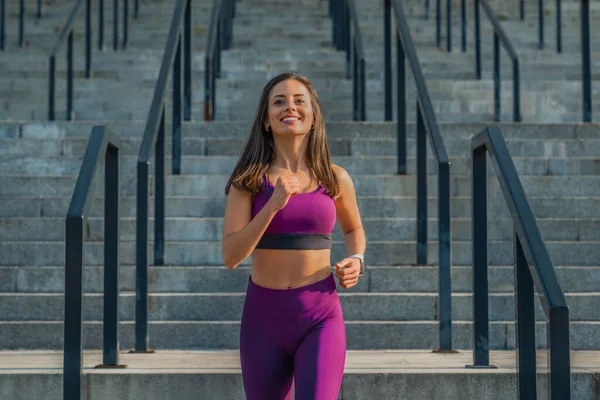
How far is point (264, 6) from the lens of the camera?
12.8 meters

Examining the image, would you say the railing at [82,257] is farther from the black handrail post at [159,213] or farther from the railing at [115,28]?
the railing at [115,28]

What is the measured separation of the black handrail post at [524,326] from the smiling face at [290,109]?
0.93m

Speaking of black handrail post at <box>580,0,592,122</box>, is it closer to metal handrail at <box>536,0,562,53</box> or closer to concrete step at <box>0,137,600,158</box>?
concrete step at <box>0,137,600,158</box>

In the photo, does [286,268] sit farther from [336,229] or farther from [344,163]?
[344,163]

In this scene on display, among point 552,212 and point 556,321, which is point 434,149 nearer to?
point 552,212

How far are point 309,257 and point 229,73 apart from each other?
6806 mm

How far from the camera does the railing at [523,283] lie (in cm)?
337

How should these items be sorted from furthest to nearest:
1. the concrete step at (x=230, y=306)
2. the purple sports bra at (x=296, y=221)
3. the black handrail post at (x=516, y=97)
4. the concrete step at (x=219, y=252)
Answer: the black handrail post at (x=516, y=97) < the concrete step at (x=219, y=252) < the concrete step at (x=230, y=306) < the purple sports bra at (x=296, y=221)

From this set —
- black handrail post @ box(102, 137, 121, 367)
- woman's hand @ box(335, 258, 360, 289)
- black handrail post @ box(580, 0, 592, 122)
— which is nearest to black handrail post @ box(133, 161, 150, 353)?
black handrail post @ box(102, 137, 121, 367)

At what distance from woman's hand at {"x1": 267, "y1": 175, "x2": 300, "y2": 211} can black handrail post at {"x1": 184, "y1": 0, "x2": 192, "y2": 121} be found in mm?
4900

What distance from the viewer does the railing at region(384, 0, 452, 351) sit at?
534cm

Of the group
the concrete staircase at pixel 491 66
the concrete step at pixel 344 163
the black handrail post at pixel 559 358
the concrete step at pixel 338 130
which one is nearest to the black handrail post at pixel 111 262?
the black handrail post at pixel 559 358

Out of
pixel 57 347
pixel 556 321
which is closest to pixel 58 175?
pixel 57 347

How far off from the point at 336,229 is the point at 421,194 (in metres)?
0.54
